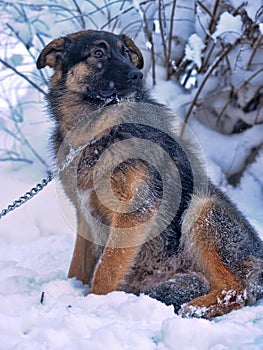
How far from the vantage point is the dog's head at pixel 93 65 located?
4109mm

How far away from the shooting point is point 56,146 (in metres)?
4.35

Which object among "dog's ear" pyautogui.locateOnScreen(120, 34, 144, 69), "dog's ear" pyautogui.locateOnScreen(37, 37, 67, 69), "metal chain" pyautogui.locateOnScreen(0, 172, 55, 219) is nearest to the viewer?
"metal chain" pyautogui.locateOnScreen(0, 172, 55, 219)

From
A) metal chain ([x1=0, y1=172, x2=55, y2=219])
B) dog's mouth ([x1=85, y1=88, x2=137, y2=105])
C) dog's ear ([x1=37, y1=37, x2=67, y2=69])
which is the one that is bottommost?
metal chain ([x1=0, y1=172, x2=55, y2=219])

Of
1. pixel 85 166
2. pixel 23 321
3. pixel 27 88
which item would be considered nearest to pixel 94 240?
pixel 85 166

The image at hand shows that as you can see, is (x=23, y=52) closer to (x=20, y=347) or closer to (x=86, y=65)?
(x=86, y=65)

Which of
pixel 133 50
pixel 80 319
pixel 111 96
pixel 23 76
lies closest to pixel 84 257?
pixel 111 96

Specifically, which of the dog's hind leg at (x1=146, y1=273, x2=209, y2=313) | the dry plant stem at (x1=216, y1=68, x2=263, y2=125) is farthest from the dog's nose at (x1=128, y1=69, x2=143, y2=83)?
the dry plant stem at (x1=216, y1=68, x2=263, y2=125)

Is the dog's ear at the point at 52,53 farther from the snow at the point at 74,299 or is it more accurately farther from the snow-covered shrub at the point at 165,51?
the snow-covered shrub at the point at 165,51

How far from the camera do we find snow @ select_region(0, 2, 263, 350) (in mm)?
2752

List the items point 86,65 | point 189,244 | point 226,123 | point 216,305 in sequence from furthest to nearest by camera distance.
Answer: point 226,123 → point 86,65 → point 189,244 → point 216,305

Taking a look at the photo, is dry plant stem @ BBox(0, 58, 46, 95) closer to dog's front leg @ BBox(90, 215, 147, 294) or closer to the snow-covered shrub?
the snow-covered shrub

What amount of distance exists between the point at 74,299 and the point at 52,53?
188 centimetres

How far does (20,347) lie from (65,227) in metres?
3.26

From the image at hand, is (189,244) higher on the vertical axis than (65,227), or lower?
higher
